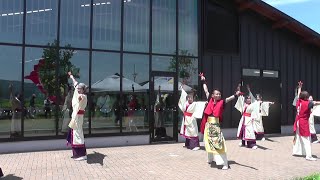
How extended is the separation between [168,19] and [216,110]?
206 inches

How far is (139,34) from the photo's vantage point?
1276 cm

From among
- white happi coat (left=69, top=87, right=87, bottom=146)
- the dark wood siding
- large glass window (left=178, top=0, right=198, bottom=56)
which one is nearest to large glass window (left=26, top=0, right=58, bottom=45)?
white happi coat (left=69, top=87, right=87, bottom=146)

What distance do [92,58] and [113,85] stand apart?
104 cm

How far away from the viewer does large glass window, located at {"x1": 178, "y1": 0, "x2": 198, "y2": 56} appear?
13.6 metres

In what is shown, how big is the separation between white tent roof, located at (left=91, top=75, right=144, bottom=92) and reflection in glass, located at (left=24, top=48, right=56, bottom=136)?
136 centimetres

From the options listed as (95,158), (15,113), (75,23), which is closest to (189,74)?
(75,23)

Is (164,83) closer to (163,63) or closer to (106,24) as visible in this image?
(163,63)

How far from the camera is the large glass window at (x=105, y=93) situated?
39.0 feet

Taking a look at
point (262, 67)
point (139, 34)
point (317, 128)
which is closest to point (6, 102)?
point (139, 34)

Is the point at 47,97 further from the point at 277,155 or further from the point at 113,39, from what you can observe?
the point at 277,155

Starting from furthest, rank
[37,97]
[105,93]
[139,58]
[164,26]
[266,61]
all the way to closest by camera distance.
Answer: [266,61] → [164,26] → [139,58] → [105,93] → [37,97]

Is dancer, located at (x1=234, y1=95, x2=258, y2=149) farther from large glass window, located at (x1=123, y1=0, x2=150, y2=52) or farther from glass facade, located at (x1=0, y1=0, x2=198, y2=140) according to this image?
large glass window, located at (x1=123, y1=0, x2=150, y2=52)

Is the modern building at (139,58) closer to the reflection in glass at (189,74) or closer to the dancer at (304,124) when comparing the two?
the reflection in glass at (189,74)

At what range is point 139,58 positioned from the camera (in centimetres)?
1265
